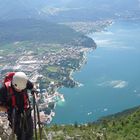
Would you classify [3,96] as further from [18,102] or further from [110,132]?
[110,132]

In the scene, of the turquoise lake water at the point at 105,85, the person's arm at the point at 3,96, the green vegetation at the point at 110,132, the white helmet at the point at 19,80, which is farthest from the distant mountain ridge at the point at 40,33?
the white helmet at the point at 19,80

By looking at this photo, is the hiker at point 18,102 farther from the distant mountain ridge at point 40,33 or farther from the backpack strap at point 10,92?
the distant mountain ridge at point 40,33

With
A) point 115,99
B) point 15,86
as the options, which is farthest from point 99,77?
point 15,86

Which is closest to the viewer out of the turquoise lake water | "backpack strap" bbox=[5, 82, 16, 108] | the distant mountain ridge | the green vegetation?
"backpack strap" bbox=[5, 82, 16, 108]

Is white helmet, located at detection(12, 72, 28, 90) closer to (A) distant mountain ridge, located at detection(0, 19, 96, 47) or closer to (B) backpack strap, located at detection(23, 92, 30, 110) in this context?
(B) backpack strap, located at detection(23, 92, 30, 110)

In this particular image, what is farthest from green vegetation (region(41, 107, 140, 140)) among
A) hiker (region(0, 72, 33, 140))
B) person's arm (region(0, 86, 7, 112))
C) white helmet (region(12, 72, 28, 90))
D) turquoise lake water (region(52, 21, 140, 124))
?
turquoise lake water (region(52, 21, 140, 124))

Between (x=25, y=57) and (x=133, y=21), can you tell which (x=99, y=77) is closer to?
(x=25, y=57)
